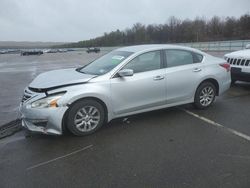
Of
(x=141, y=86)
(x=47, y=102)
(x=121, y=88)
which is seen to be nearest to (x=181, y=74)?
(x=141, y=86)

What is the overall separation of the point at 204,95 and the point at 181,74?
914 mm

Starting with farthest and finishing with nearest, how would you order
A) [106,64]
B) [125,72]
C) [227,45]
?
[227,45]
[106,64]
[125,72]

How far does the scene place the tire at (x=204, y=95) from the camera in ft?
17.6

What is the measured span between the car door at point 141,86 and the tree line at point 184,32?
6000cm

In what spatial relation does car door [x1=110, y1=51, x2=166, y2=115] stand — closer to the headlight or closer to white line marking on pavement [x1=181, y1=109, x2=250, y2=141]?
white line marking on pavement [x1=181, y1=109, x2=250, y2=141]

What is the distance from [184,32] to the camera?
81500 mm

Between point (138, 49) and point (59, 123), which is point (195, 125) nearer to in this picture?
point (138, 49)

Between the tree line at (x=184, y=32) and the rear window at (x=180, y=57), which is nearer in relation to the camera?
the rear window at (x=180, y=57)

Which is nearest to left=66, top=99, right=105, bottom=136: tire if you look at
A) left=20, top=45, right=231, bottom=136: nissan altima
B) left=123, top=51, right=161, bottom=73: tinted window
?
left=20, top=45, right=231, bottom=136: nissan altima

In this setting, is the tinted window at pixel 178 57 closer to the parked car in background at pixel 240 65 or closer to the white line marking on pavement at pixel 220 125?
the white line marking on pavement at pixel 220 125

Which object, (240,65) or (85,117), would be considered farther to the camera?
(240,65)

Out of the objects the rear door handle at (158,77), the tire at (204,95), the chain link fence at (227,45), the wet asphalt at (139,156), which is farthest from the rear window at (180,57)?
the chain link fence at (227,45)

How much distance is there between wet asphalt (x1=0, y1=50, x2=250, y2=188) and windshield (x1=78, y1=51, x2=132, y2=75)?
3.65 ft

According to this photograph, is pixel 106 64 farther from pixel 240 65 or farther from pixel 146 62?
pixel 240 65
